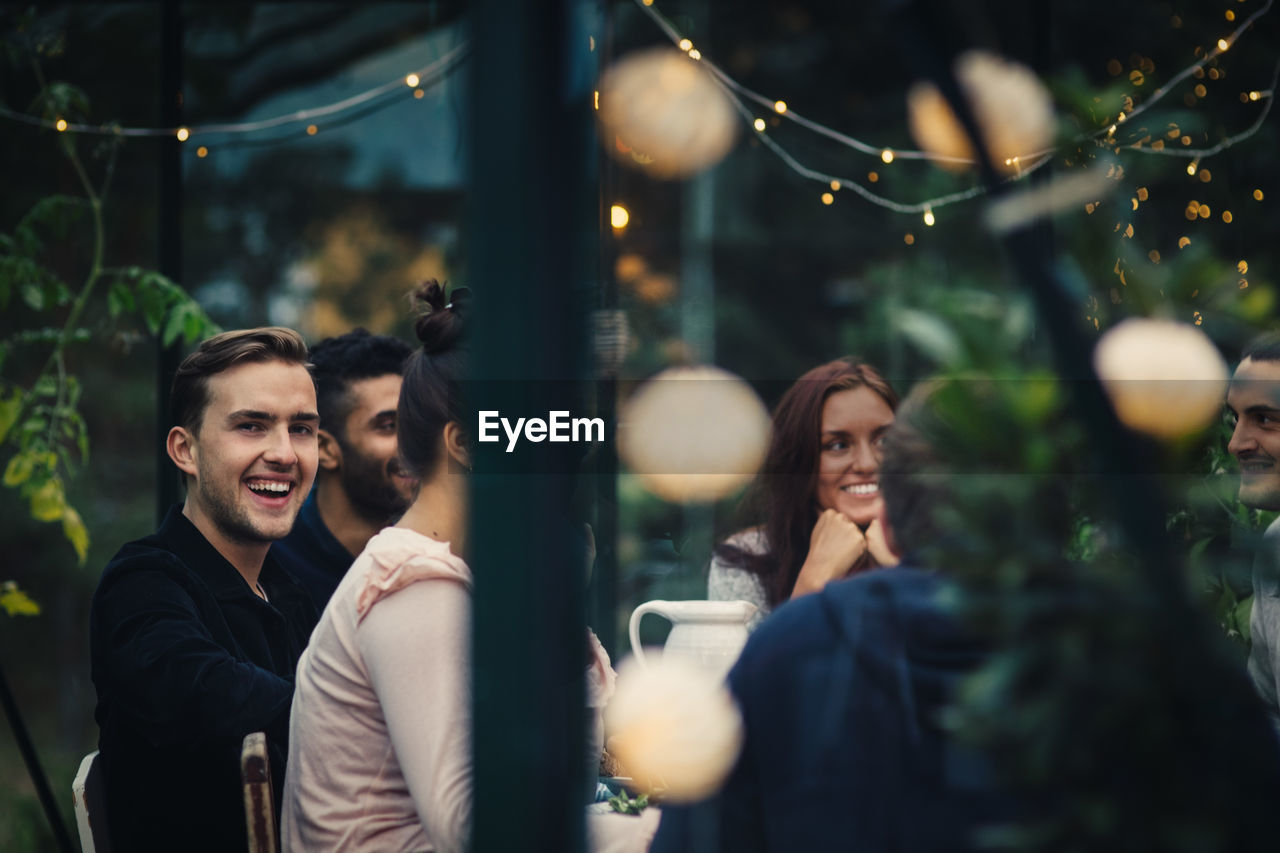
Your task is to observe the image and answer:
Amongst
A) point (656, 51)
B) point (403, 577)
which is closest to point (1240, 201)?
point (656, 51)

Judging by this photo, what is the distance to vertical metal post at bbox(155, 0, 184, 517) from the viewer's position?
101 inches

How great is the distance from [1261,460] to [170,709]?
5.94 ft

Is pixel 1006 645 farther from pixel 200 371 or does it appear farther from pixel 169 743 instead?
pixel 200 371

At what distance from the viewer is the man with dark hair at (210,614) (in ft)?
5.42

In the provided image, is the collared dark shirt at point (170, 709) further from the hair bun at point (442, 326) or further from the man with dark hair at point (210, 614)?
the hair bun at point (442, 326)

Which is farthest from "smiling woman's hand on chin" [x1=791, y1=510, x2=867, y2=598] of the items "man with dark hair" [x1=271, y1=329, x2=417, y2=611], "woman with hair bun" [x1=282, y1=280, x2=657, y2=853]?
"man with dark hair" [x1=271, y1=329, x2=417, y2=611]

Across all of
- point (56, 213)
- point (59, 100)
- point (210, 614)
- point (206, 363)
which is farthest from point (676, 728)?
point (59, 100)

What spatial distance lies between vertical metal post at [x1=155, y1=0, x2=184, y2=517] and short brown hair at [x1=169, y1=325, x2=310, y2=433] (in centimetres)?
60

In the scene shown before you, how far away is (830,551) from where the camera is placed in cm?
218

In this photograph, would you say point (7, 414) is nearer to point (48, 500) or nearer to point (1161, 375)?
point (48, 500)

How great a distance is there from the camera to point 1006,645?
76cm

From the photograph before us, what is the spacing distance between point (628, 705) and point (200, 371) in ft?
3.43

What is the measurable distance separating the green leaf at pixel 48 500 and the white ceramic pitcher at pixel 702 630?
1.84 m

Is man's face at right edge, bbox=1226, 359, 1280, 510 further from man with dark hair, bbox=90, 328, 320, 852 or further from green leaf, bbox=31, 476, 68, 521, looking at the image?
green leaf, bbox=31, 476, 68, 521
